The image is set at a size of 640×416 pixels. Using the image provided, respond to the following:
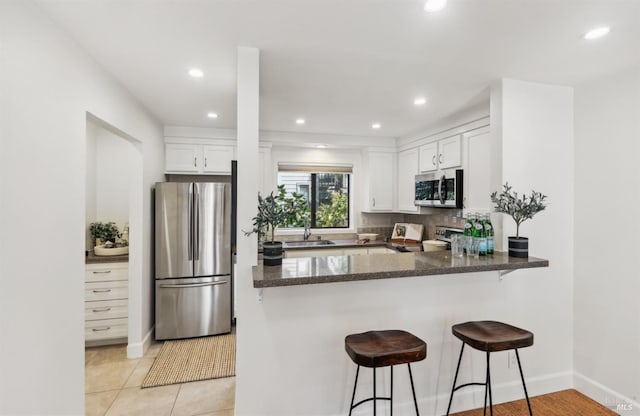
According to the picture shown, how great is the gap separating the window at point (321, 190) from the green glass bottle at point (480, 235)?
2681 mm

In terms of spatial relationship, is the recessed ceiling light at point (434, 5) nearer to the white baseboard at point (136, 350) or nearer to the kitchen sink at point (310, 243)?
the kitchen sink at point (310, 243)

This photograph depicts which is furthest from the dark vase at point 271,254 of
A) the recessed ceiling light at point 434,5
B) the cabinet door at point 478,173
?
the cabinet door at point 478,173

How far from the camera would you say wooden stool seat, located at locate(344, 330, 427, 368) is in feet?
5.29

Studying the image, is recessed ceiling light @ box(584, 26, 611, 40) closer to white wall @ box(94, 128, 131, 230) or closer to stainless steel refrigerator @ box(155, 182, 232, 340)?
stainless steel refrigerator @ box(155, 182, 232, 340)

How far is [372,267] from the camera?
1.97m

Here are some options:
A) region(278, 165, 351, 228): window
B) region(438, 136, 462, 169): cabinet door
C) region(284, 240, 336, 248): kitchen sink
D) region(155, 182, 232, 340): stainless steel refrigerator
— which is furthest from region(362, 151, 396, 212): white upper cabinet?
region(155, 182, 232, 340): stainless steel refrigerator

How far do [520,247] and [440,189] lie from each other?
1.42 metres

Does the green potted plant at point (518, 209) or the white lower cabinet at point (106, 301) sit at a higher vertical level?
the green potted plant at point (518, 209)

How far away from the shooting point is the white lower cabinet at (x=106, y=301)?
320cm

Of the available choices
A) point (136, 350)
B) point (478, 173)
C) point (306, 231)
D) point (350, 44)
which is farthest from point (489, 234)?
point (136, 350)

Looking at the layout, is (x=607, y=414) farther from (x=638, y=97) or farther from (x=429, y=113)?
(x=429, y=113)

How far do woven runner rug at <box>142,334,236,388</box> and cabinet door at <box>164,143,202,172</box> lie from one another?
202cm

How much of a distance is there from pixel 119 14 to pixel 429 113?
9.26 ft

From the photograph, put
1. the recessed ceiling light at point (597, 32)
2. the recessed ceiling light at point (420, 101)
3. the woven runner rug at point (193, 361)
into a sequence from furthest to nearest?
the recessed ceiling light at point (420, 101) < the woven runner rug at point (193, 361) < the recessed ceiling light at point (597, 32)
